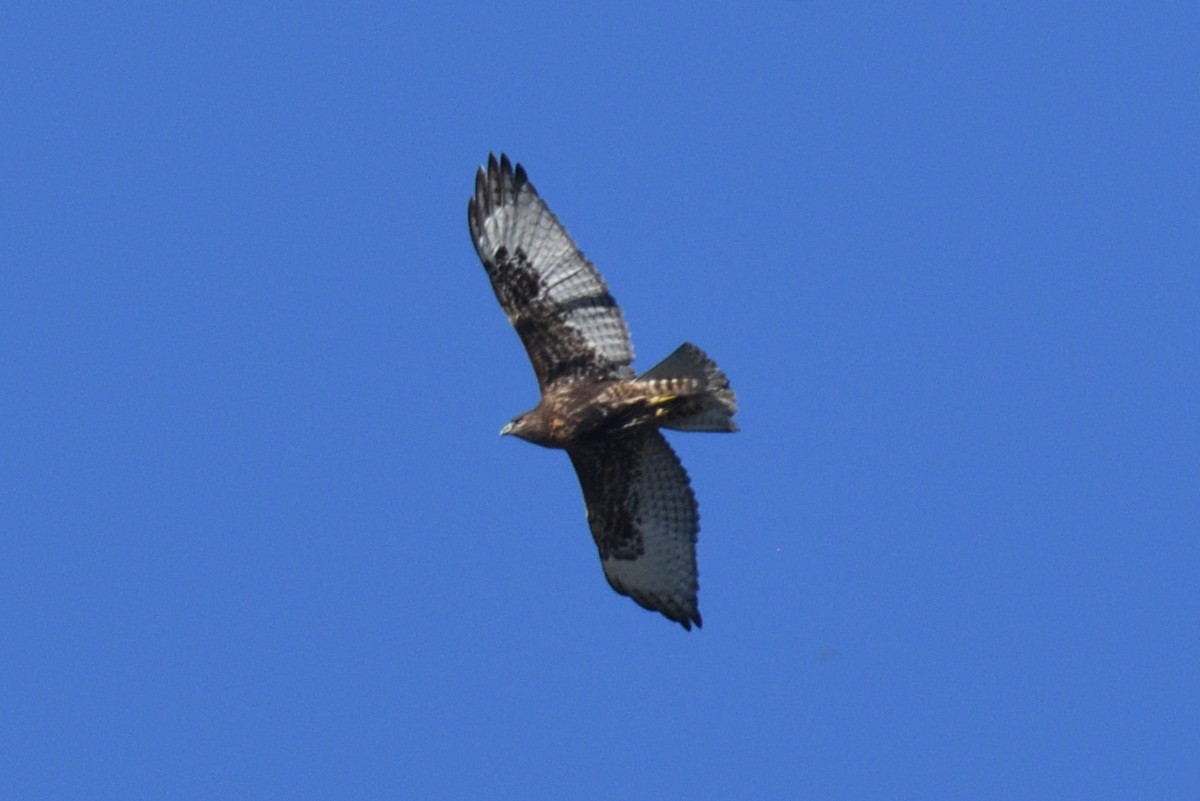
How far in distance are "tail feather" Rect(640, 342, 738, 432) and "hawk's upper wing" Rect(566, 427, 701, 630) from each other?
0.55 m

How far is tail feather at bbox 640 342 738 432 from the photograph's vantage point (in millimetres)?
14297

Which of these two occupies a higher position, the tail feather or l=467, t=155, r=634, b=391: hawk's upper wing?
l=467, t=155, r=634, b=391: hawk's upper wing

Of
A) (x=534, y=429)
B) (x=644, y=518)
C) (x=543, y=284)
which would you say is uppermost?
(x=543, y=284)

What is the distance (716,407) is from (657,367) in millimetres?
466

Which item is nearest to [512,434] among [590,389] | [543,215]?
[590,389]

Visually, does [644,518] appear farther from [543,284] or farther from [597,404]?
[543,284]

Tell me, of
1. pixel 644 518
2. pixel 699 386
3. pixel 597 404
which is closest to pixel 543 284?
pixel 597 404

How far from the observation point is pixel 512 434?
1472cm

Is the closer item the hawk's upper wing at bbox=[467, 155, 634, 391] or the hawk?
the hawk

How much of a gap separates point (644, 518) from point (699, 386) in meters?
1.30

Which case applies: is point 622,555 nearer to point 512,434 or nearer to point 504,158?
point 512,434

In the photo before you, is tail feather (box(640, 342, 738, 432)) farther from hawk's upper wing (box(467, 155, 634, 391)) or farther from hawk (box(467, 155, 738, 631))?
hawk's upper wing (box(467, 155, 634, 391))

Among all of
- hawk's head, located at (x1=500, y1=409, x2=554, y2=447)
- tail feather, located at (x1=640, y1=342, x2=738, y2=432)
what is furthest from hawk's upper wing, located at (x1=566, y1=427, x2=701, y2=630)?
tail feather, located at (x1=640, y1=342, x2=738, y2=432)

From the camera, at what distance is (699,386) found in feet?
46.9
